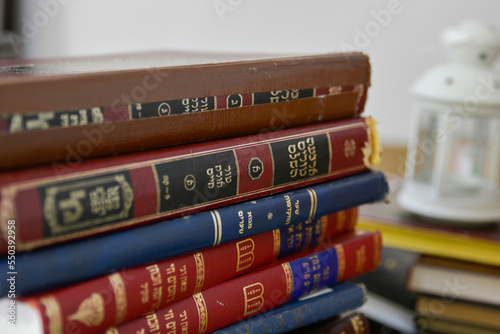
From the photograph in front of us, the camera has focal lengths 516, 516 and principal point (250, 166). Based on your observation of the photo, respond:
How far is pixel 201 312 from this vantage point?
431mm

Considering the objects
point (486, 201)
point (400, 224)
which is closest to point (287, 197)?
point (400, 224)

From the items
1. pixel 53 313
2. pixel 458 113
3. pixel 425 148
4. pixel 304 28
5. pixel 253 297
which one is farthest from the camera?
pixel 304 28

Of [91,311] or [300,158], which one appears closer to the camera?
[91,311]

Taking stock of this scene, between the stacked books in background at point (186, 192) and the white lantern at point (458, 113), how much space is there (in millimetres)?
331

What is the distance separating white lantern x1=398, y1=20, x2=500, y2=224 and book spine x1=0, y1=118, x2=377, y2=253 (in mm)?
364

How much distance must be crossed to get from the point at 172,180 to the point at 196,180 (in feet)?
0.08

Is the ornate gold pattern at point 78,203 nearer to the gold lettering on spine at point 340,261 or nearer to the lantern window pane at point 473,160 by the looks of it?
the gold lettering on spine at point 340,261

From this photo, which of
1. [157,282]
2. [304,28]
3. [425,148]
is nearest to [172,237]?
[157,282]

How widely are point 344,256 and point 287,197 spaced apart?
117 mm

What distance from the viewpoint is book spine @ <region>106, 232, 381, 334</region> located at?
42 cm

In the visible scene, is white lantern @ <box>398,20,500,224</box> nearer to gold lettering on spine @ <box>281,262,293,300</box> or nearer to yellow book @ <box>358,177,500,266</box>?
yellow book @ <box>358,177,500,266</box>

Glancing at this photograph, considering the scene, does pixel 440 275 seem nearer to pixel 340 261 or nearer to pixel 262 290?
pixel 340 261

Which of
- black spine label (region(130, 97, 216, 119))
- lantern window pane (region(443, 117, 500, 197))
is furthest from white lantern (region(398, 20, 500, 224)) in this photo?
black spine label (region(130, 97, 216, 119))

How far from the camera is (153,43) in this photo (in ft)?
5.11
